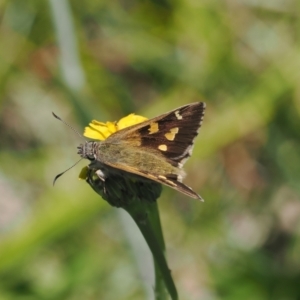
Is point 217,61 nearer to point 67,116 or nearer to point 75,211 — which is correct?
point 67,116

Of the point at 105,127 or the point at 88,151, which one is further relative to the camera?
the point at 105,127

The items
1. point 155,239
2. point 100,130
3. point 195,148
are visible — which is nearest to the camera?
point 155,239

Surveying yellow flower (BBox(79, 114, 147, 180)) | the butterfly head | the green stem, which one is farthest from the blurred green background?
the green stem

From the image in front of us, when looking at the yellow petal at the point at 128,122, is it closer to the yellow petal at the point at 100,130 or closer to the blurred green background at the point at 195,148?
the yellow petal at the point at 100,130

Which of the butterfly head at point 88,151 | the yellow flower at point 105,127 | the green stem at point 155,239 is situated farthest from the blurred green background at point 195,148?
the green stem at point 155,239

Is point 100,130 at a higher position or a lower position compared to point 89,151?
higher

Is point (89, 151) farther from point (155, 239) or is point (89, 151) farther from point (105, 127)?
point (155, 239)

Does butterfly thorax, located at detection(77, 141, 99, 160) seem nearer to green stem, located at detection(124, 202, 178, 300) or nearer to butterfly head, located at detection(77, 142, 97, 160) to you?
butterfly head, located at detection(77, 142, 97, 160)

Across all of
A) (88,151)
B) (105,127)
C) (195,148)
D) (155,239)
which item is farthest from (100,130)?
(195,148)
